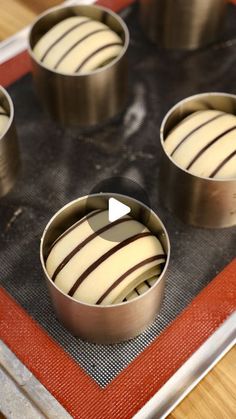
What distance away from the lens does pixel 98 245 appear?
78 centimetres

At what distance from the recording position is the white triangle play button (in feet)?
2.67

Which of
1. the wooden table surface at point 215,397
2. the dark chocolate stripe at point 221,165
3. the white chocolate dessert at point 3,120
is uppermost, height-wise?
the white chocolate dessert at point 3,120

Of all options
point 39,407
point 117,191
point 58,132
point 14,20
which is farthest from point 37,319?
point 14,20

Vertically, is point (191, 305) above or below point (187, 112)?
below

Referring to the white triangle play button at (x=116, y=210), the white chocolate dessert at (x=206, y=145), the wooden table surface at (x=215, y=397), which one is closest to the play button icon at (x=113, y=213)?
the white triangle play button at (x=116, y=210)

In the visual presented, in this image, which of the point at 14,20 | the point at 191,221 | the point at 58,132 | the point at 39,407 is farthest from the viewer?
the point at 14,20

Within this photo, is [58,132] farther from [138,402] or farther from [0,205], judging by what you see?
[138,402]

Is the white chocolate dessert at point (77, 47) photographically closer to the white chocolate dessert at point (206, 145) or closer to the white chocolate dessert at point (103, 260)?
the white chocolate dessert at point (206, 145)

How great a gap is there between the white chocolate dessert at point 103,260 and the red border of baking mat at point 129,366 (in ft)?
0.30

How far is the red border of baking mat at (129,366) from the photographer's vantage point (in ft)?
2.47

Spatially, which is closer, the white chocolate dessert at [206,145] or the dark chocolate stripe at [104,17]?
the white chocolate dessert at [206,145]

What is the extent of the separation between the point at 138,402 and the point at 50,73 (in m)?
0.54

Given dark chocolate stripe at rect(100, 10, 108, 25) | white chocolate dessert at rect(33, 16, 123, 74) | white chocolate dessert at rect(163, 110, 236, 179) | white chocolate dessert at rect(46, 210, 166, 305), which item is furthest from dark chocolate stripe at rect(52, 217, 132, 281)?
dark chocolate stripe at rect(100, 10, 108, 25)

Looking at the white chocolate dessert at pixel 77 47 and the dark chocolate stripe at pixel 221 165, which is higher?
the white chocolate dessert at pixel 77 47
